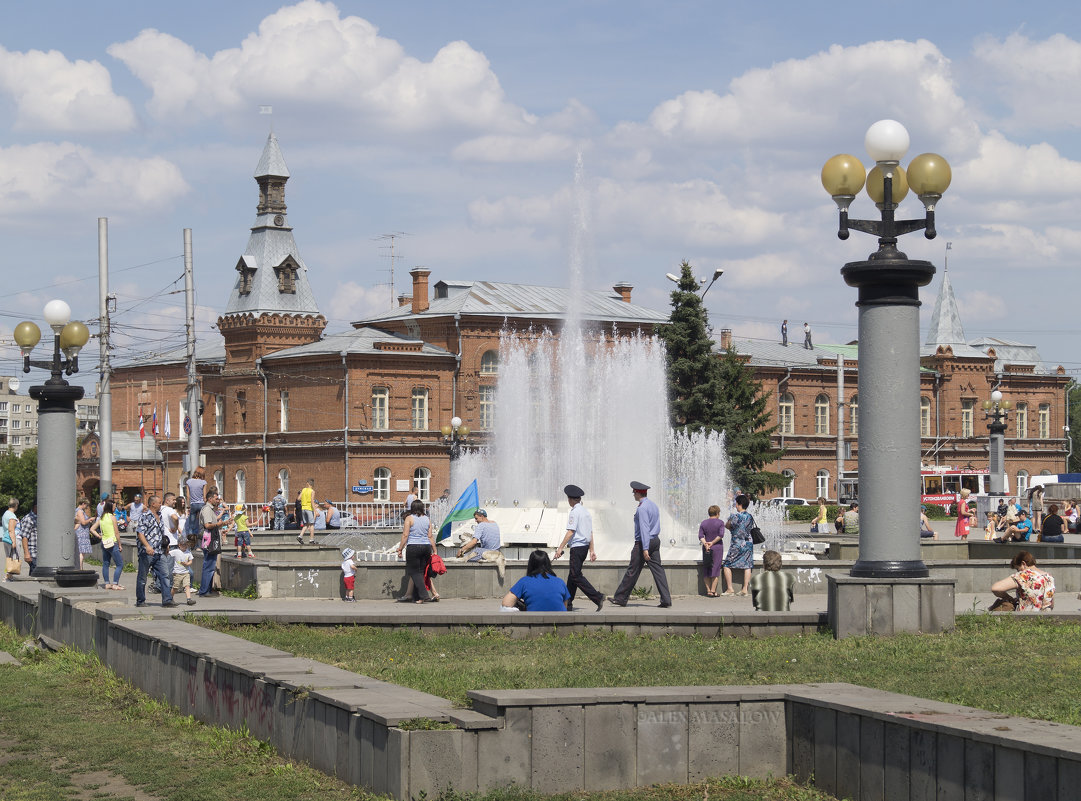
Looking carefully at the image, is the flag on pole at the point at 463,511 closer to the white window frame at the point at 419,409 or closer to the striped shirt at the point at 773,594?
the striped shirt at the point at 773,594

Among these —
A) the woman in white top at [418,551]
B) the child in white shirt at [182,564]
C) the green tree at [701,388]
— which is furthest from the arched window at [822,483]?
the woman in white top at [418,551]

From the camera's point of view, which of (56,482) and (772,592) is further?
(56,482)

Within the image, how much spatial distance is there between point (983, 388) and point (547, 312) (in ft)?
92.6

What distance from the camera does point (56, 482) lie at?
19.6 meters

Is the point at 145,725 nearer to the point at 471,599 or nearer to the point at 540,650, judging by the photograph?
the point at 540,650

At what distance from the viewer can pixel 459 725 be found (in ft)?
26.0

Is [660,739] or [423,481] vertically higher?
[423,481]

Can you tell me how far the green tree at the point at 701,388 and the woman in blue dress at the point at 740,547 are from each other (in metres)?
35.9

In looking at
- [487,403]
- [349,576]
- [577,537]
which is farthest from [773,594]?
[487,403]

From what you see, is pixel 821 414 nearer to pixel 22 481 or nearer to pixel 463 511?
pixel 22 481

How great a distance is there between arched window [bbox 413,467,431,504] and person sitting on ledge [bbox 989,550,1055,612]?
53.6 metres

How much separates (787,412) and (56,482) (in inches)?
2510

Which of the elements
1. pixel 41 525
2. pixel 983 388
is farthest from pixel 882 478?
pixel 983 388

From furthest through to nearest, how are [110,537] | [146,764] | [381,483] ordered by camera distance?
[381,483]
[110,537]
[146,764]
